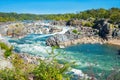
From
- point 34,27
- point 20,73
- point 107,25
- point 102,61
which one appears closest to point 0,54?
point 20,73

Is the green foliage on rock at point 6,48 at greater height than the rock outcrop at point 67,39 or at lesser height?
greater

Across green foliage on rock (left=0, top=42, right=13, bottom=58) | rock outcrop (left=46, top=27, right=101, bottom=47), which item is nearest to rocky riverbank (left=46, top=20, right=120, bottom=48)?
rock outcrop (left=46, top=27, right=101, bottom=47)

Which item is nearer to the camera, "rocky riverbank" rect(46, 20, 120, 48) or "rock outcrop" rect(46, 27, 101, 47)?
"rock outcrop" rect(46, 27, 101, 47)

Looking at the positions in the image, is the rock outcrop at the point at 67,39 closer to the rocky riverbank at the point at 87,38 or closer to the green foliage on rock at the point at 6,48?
the rocky riverbank at the point at 87,38

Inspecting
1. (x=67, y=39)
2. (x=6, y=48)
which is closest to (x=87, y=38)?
(x=67, y=39)

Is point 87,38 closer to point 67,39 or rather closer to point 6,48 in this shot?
point 67,39

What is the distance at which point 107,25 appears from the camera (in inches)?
2928

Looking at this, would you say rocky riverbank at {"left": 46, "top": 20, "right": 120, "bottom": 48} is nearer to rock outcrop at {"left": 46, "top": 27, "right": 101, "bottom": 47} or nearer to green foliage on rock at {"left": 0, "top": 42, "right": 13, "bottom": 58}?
rock outcrop at {"left": 46, "top": 27, "right": 101, "bottom": 47}

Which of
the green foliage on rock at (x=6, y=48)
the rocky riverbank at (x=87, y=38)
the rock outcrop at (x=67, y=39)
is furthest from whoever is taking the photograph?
the rocky riverbank at (x=87, y=38)

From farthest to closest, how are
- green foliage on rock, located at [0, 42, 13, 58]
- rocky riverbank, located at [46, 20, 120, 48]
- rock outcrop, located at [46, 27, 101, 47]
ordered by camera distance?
rocky riverbank, located at [46, 20, 120, 48] → rock outcrop, located at [46, 27, 101, 47] → green foliage on rock, located at [0, 42, 13, 58]

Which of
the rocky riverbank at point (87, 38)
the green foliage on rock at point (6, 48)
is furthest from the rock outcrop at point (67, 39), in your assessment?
the green foliage on rock at point (6, 48)

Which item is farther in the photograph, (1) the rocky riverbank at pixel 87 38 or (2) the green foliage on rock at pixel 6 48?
(1) the rocky riverbank at pixel 87 38

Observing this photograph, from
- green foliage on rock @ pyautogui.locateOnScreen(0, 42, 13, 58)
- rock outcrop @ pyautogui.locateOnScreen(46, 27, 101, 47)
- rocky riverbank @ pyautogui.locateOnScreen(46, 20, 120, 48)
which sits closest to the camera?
green foliage on rock @ pyautogui.locateOnScreen(0, 42, 13, 58)

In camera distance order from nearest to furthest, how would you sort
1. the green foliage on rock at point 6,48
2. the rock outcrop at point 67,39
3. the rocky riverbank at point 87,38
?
the green foliage on rock at point 6,48, the rock outcrop at point 67,39, the rocky riverbank at point 87,38
